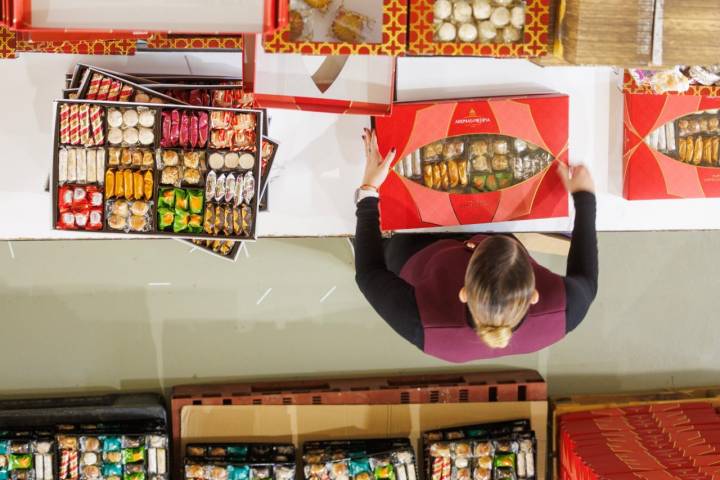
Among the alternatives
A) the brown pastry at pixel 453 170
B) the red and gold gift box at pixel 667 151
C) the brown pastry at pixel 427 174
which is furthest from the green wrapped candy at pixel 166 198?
the red and gold gift box at pixel 667 151

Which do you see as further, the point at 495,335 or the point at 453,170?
the point at 453,170

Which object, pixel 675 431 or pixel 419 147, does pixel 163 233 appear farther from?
pixel 675 431

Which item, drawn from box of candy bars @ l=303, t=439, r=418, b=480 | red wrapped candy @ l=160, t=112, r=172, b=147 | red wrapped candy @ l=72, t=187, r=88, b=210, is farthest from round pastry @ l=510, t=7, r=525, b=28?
box of candy bars @ l=303, t=439, r=418, b=480

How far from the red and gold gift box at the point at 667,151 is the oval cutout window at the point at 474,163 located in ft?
1.16

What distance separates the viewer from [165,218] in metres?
2.83

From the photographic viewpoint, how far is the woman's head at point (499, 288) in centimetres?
223

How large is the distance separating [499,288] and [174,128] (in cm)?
137

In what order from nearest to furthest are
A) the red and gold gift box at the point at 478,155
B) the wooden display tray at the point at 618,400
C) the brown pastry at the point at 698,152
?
the red and gold gift box at the point at 478,155 → the brown pastry at the point at 698,152 → the wooden display tray at the point at 618,400

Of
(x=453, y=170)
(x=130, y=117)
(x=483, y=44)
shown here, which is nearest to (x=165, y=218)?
(x=130, y=117)

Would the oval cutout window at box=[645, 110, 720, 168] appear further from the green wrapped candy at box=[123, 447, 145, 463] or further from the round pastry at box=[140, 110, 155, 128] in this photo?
the green wrapped candy at box=[123, 447, 145, 463]

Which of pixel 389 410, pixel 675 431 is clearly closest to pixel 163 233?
pixel 389 410

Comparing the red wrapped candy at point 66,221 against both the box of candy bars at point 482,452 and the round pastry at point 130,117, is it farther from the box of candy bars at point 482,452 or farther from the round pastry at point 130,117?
the box of candy bars at point 482,452

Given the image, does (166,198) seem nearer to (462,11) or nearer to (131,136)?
(131,136)

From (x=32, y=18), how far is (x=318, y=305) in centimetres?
195
